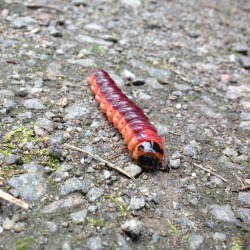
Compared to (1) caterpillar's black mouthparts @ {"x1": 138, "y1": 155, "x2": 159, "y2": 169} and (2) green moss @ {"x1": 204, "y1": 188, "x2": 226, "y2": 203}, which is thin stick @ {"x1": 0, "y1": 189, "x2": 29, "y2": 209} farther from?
(2) green moss @ {"x1": 204, "y1": 188, "x2": 226, "y2": 203}

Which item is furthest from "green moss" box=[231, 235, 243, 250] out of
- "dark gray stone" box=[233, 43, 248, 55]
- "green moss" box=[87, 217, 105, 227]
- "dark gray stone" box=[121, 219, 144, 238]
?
"dark gray stone" box=[233, 43, 248, 55]

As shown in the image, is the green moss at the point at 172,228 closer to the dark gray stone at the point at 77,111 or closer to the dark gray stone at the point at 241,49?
the dark gray stone at the point at 77,111

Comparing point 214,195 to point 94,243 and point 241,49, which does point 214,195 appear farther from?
point 241,49

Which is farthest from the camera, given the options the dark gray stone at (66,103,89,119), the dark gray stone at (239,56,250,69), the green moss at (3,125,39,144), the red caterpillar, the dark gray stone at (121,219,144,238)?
the dark gray stone at (239,56,250,69)

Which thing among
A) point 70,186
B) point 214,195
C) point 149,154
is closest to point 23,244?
point 70,186

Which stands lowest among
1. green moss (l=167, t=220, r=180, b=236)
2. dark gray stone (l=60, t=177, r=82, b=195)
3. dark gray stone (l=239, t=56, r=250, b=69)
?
dark gray stone (l=239, t=56, r=250, b=69)

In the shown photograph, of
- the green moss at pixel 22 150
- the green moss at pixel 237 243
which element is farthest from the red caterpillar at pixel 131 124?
the green moss at pixel 237 243

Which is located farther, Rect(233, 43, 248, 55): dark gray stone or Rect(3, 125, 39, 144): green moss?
Rect(233, 43, 248, 55): dark gray stone
